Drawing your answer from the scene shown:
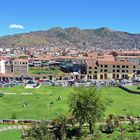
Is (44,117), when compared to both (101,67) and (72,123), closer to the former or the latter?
(72,123)

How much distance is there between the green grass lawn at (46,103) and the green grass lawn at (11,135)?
1011cm

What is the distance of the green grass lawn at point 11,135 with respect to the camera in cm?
5124

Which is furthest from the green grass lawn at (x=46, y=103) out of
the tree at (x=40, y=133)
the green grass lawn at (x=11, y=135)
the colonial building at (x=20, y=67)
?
the colonial building at (x=20, y=67)

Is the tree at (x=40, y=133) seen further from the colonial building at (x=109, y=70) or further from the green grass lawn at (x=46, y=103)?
the colonial building at (x=109, y=70)

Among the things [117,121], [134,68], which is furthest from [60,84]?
[117,121]

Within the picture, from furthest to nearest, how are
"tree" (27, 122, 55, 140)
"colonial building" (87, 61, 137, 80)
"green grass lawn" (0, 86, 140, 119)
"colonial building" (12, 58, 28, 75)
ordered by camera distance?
1. "colonial building" (12, 58, 28, 75)
2. "colonial building" (87, 61, 137, 80)
3. "green grass lawn" (0, 86, 140, 119)
4. "tree" (27, 122, 55, 140)

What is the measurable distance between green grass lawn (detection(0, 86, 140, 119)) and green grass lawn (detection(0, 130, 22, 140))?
33.2 feet

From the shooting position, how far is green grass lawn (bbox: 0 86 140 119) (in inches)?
2672

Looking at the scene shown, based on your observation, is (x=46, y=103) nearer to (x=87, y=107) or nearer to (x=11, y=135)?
(x=87, y=107)

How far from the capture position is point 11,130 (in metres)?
55.5

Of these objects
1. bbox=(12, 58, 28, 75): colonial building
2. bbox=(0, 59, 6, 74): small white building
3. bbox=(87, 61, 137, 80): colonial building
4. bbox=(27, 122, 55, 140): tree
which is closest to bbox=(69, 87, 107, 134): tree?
bbox=(27, 122, 55, 140): tree

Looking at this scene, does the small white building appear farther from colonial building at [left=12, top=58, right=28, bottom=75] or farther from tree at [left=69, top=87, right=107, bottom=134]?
tree at [left=69, top=87, right=107, bottom=134]

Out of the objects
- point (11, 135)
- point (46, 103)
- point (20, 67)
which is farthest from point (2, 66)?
point (11, 135)

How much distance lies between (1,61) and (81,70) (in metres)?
27.3
